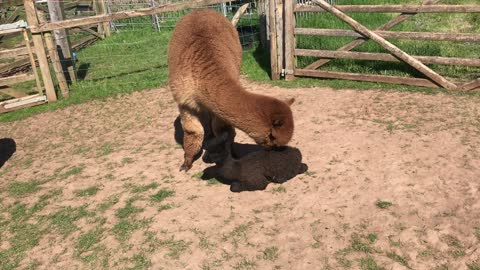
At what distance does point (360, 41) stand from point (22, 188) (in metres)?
6.01

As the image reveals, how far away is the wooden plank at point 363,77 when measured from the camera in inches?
270

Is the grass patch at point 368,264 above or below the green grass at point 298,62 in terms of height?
below

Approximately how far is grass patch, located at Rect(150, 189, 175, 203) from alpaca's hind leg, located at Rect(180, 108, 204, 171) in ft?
1.71

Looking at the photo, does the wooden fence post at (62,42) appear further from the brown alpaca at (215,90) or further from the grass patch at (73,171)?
the brown alpaca at (215,90)

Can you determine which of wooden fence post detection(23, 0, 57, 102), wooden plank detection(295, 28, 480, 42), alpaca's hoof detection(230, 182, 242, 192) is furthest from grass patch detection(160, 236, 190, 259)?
wooden fence post detection(23, 0, 57, 102)

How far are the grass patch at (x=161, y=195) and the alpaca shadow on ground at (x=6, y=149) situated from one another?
9.53ft

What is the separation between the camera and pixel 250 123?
11.8 ft

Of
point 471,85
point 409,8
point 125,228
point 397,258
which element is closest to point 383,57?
point 409,8

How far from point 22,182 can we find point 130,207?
1.95 m

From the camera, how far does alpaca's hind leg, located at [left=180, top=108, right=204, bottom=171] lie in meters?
4.71

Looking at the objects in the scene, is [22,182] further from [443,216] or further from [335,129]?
[443,216]

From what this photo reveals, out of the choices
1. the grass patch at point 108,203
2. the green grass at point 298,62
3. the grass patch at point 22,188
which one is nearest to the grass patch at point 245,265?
the grass patch at point 108,203

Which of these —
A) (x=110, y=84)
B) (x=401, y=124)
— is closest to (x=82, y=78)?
(x=110, y=84)

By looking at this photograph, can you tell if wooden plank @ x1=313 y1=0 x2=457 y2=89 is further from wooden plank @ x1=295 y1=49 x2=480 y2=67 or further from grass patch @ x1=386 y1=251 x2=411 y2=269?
grass patch @ x1=386 y1=251 x2=411 y2=269
